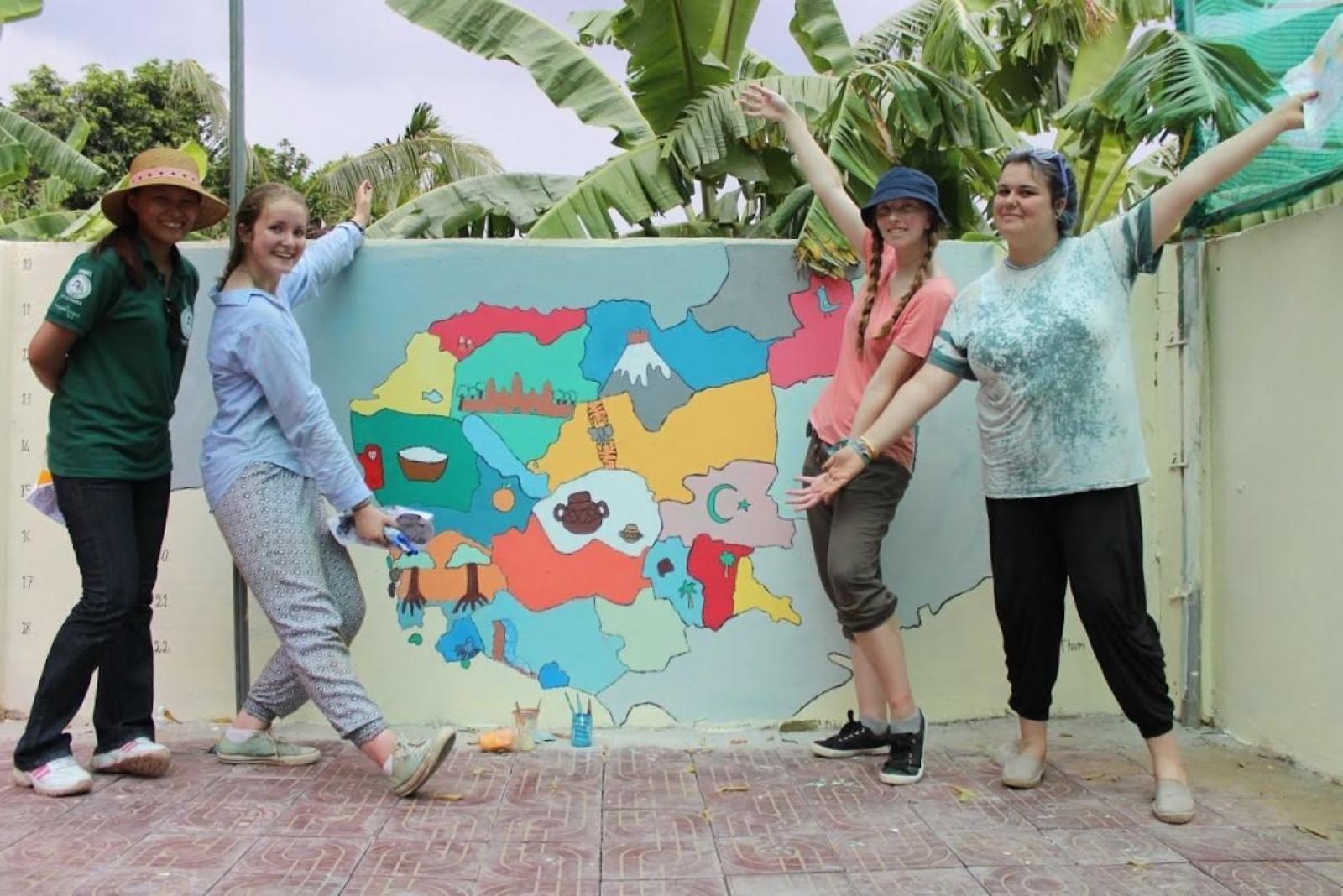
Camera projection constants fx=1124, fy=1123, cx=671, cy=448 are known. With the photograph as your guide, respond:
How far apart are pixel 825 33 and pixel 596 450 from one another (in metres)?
5.34

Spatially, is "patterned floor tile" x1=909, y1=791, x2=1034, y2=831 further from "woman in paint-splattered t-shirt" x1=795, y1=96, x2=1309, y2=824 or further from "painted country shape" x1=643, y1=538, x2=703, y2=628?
"painted country shape" x1=643, y1=538, x2=703, y2=628

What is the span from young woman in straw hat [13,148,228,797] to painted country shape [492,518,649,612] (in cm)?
116

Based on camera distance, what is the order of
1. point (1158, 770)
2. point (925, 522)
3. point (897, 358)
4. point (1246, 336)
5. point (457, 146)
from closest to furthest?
point (1158, 770)
point (897, 358)
point (1246, 336)
point (925, 522)
point (457, 146)

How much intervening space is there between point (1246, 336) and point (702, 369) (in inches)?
73.0

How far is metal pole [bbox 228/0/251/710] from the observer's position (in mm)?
3893

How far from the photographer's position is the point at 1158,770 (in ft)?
10.4

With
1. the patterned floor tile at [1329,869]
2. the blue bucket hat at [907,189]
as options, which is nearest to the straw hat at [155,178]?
the blue bucket hat at [907,189]

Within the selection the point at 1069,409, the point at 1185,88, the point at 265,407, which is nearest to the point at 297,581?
the point at 265,407

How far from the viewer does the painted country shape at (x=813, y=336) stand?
4.01 meters

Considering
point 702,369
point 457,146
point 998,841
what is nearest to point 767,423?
point 702,369

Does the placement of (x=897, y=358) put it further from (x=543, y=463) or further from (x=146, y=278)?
(x=146, y=278)

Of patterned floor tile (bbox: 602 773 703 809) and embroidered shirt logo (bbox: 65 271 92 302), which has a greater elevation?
embroidered shirt logo (bbox: 65 271 92 302)

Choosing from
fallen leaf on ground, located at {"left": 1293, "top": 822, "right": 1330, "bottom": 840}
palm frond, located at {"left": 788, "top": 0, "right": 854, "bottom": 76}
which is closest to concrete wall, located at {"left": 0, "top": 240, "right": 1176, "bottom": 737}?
fallen leaf on ground, located at {"left": 1293, "top": 822, "right": 1330, "bottom": 840}

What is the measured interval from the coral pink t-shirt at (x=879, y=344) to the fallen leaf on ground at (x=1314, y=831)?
1.46 meters
